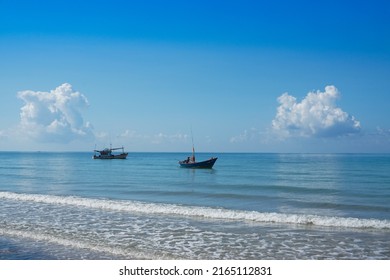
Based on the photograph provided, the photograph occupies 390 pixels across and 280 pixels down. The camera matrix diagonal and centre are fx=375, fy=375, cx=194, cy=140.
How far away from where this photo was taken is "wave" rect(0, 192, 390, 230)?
1622cm

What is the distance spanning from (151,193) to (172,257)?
1647 cm

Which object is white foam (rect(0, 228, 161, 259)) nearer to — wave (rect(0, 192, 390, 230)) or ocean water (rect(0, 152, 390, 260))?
ocean water (rect(0, 152, 390, 260))

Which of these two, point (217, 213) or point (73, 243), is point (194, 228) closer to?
point (217, 213)

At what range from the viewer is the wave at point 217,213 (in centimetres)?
1622

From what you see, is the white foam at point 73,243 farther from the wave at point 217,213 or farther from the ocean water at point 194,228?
the wave at point 217,213

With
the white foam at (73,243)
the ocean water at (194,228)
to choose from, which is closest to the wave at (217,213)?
the ocean water at (194,228)

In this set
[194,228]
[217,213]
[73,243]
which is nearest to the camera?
[73,243]

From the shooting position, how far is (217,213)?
18156mm

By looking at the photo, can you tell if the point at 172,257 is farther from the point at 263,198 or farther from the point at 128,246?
the point at 263,198

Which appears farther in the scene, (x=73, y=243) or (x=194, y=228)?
(x=194, y=228)

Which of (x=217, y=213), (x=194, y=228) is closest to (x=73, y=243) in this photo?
(x=194, y=228)

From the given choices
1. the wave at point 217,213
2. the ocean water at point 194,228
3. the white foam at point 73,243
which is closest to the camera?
the white foam at point 73,243

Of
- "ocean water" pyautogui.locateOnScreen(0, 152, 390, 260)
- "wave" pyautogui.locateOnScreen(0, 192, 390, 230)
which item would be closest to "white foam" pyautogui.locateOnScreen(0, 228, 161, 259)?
"ocean water" pyautogui.locateOnScreen(0, 152, 390, 260)

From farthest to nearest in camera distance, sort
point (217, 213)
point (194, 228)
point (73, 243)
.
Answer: point (217, 213) < point (194, 228) < point (73, 243)
